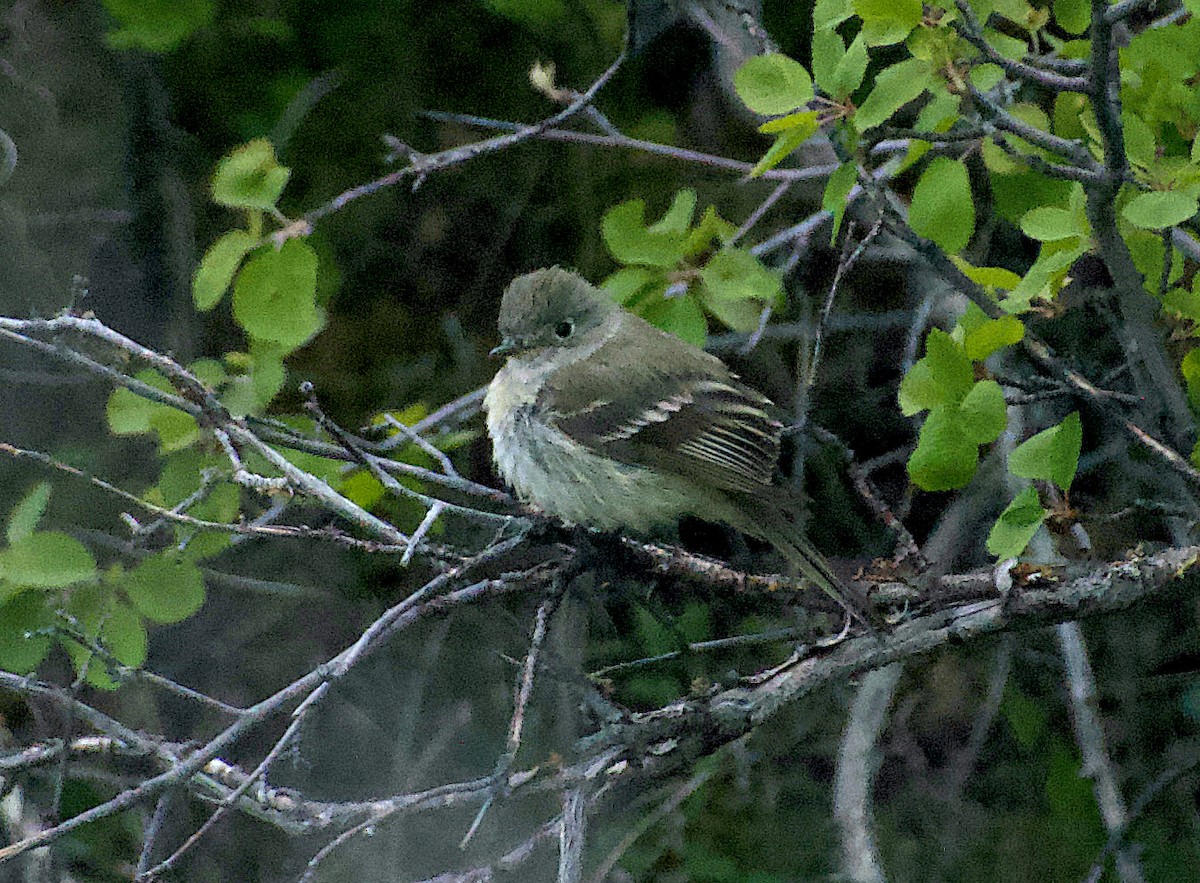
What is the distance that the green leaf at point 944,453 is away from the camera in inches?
80.3

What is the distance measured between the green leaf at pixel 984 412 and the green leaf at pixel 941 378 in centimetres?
3

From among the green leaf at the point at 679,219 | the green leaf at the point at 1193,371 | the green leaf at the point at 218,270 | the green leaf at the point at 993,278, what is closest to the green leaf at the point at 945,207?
the green leaf at the point at 993,278

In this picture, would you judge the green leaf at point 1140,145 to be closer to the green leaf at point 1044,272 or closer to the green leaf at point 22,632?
the green leaf at point 1044,272

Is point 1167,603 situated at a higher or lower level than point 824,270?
lower

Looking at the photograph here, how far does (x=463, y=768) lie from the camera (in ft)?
13.1

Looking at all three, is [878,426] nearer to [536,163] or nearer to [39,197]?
[536,163]

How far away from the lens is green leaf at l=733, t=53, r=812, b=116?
6.91 ft

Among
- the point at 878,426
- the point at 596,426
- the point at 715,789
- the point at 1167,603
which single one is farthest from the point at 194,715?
the point at 1167,603

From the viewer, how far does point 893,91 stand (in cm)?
201

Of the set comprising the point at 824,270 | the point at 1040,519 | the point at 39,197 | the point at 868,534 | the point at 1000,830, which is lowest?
the point at 1040,519

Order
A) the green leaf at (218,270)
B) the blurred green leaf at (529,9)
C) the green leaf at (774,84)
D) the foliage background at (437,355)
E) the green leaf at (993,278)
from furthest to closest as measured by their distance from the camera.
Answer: the foliage background at (437,355) < the blurred green leaf at (529,9) < the green leaf at (218,270) < the green leaf at (993,278) < the green leaf at (774,84)

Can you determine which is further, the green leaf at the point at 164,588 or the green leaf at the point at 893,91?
the green leaf at the point at 164,588

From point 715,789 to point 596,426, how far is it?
1.83 m

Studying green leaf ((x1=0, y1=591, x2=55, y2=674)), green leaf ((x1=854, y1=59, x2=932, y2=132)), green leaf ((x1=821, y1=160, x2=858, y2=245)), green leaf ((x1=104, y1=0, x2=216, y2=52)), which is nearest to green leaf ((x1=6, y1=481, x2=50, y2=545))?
green leaf ((x1=0, y1=591, x2=55, y2=674))
